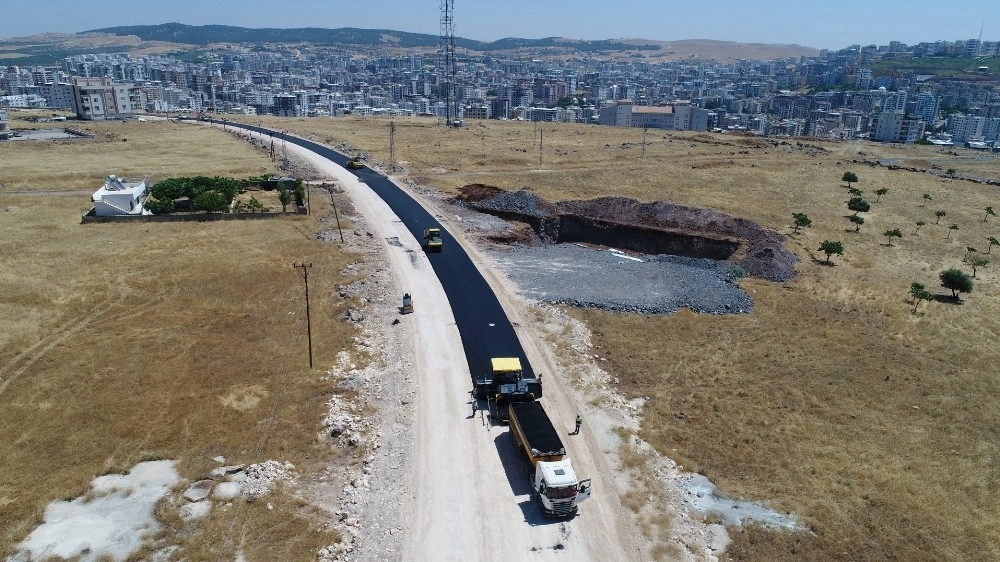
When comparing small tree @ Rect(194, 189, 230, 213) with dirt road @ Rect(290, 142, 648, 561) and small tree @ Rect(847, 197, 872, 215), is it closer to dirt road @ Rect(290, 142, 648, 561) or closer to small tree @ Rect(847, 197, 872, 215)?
dirt road @ Rect(290, 142, 648, 561)

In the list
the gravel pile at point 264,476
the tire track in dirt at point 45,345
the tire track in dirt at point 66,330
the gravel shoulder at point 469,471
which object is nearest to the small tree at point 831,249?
the gravel shoulder at point 469,471

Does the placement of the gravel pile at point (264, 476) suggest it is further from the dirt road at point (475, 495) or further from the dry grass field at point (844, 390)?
the dry grass field at point (844, 390)

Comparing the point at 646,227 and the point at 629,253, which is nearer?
the point at 629,253

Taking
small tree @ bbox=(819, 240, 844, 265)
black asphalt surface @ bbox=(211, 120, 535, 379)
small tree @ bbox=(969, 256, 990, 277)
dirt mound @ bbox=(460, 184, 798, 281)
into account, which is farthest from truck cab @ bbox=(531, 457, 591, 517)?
small tree @ bbox=(969, 256, 990, 277)

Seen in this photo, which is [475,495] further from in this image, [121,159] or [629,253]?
[121,159]

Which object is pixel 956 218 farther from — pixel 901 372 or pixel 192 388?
pixel 192 388

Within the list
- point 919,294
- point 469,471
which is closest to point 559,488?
point 469,471
